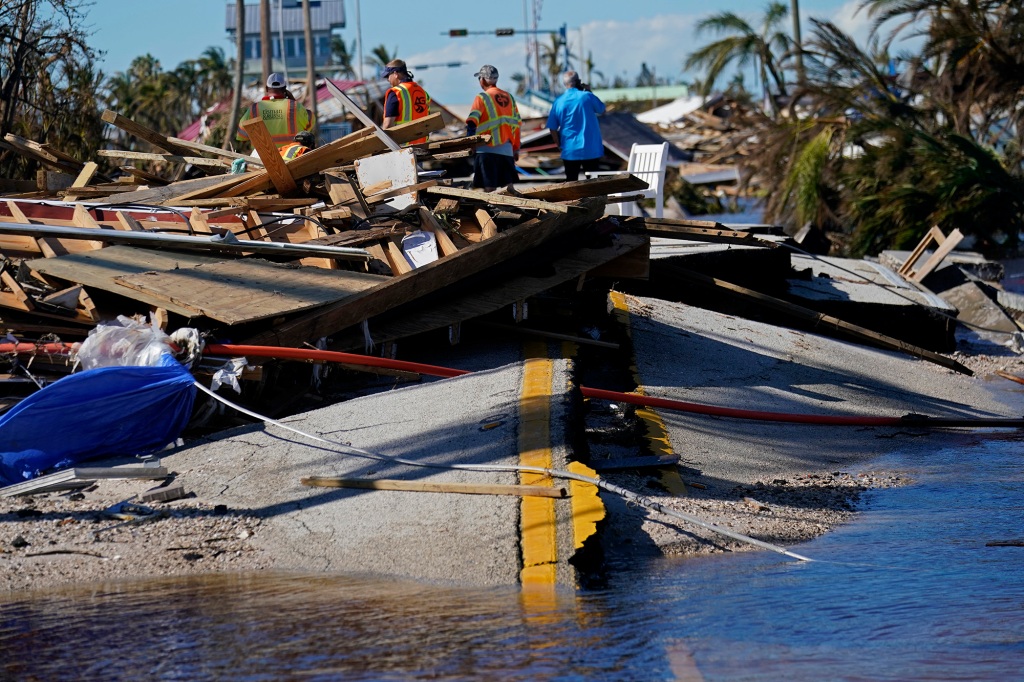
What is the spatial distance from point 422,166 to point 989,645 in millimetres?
6971

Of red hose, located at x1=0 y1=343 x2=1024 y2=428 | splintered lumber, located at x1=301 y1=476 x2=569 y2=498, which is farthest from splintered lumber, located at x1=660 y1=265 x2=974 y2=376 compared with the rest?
splintered lumber, located at x1=301 y1=476 x2=569 y2=498

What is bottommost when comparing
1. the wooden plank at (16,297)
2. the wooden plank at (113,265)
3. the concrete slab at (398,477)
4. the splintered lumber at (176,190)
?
the concrete slab at (398,477)

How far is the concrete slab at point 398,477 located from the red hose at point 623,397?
307 millimetres

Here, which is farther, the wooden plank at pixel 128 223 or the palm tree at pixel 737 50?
the palm tree at pixel 737 50

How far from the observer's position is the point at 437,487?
540 cm

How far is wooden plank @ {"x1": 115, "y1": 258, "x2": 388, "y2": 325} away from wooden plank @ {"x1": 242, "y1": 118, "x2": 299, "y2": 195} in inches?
51.3

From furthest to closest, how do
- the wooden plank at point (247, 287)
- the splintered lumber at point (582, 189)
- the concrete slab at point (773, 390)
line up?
the splintered lumber at point (582, 189)
the concrete slab at point (773, 390)
the wooden plank at point (247, 287)

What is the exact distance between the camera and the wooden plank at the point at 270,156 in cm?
863

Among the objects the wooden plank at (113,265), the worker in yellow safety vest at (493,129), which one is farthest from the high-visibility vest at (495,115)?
the wooden plank at (113,265)

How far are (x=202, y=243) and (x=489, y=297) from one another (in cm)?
205

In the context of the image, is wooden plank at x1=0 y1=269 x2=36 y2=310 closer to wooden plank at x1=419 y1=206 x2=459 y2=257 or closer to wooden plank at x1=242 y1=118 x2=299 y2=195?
wooden plank at x1=242 y1=118 x2=299 y2=195

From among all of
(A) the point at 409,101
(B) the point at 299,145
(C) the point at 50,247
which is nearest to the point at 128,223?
(C) the point at 50,247

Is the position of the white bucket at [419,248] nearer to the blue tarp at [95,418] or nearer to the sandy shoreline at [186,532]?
the blue tarp at [95,418]

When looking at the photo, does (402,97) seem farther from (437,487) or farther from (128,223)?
(437,487)
